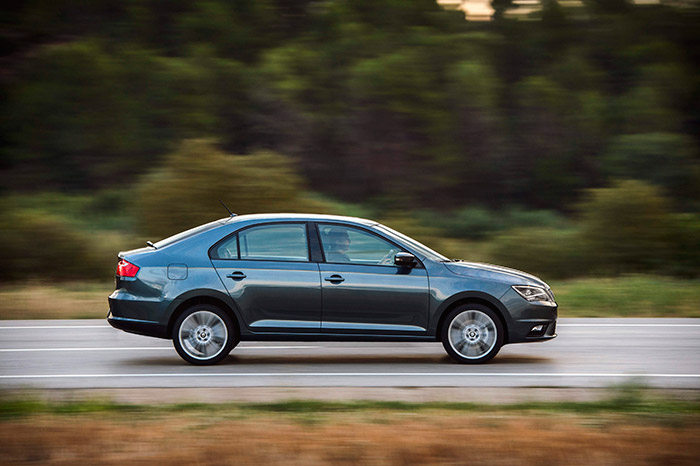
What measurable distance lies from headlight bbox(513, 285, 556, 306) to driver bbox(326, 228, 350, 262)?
1.80 metres

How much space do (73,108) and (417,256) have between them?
3443 cm

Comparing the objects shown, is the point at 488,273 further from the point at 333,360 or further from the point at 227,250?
the point at 227,250

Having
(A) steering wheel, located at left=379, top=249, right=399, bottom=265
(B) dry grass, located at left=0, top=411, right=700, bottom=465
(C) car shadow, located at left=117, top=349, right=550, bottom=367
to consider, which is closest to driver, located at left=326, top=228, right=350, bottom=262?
(A) steering wheel, located at left=379, top=249, right=399, bottom=265

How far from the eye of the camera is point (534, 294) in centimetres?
979

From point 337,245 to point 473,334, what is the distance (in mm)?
1689

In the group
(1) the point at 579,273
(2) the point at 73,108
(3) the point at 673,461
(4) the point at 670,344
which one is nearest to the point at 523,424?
(3) the point at 673,461

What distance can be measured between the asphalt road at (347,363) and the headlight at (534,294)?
69 centimetres

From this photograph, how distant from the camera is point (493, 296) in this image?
31.6 ft

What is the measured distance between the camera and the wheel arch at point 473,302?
9625mm

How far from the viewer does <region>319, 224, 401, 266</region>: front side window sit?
9672 millimetres

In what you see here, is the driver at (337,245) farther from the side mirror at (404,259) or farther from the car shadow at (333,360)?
the car shadow at (333,360)

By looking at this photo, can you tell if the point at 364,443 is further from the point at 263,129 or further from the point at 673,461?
the point at 263,129

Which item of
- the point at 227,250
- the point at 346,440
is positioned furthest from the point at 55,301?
the point at 346,440

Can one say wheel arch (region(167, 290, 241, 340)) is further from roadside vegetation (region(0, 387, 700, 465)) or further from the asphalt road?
roadside vegetation (region(0, 387, 700, 465))
